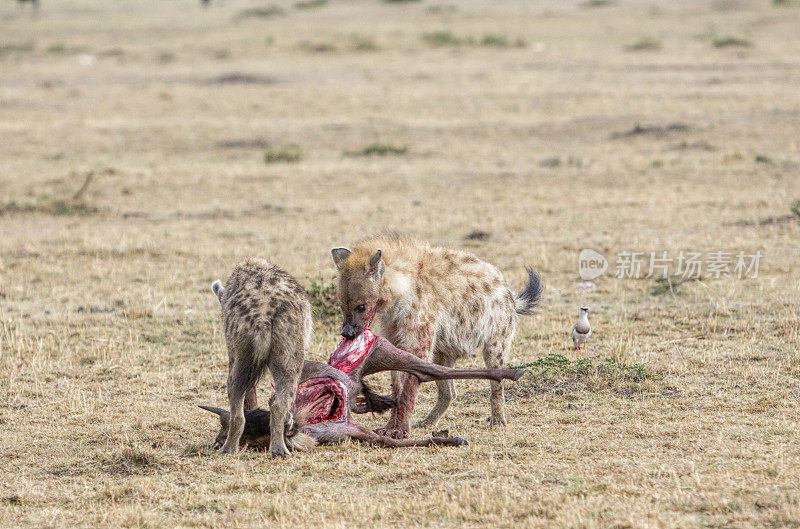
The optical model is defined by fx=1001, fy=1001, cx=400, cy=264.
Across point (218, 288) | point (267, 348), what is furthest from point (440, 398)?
point (218, 288)

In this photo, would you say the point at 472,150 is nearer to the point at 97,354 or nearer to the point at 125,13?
the point at 97,354

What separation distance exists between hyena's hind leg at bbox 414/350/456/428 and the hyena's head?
86 centimetres

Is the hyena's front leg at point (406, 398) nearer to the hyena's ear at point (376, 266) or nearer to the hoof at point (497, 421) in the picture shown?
the hyena's ear at point (376, 266)

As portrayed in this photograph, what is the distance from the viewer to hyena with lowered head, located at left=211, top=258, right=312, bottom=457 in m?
6.06

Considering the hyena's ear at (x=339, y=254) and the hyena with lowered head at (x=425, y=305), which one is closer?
the hyena with lowered head at (x=425, y=305)

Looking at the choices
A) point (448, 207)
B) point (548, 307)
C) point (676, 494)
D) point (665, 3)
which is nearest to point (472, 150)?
point (448, 207)

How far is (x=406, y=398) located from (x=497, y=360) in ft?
2.70

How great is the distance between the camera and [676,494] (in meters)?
5.32

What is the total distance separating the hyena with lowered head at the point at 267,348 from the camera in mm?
6059

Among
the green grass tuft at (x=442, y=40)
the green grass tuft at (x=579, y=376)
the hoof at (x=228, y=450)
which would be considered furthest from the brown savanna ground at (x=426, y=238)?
the green grass tuft at (x=442, y=40)

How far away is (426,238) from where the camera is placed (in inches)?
536

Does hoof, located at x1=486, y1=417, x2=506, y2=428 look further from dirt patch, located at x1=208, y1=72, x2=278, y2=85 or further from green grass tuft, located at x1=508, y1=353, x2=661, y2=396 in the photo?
dirt patch, located at x1=208, y1=72, x2=278, y2=85

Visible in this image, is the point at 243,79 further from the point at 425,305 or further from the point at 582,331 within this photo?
the point at 425,305

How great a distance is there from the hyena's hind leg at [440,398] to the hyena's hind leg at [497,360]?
0.95 feet
